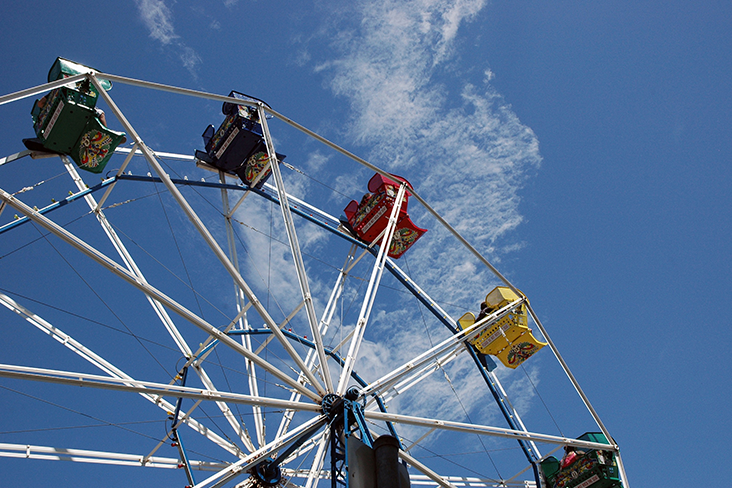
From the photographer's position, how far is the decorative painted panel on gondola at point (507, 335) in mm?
18219

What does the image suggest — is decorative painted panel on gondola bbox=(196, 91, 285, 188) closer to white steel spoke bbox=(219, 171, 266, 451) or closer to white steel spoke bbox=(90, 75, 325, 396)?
white steel spoke bbox=(219, 171, 266, 451)

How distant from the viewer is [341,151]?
15.6m

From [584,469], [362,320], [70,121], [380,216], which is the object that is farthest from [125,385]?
[584,469]

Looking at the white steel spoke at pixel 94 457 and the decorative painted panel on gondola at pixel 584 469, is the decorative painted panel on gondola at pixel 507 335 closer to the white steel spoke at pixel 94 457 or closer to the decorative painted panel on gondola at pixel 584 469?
the decorative painted panel on gondola at pixel 584 469

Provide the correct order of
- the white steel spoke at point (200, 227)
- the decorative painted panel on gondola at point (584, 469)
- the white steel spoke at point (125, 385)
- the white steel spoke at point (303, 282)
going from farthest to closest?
the decorative painted panel on gondola at point (584, 469), the white steel spoke at point (303, 282), the white steel spoke at point (200, 227), the white steel spoke at point (125, 385)

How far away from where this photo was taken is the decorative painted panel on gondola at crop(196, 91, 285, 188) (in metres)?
17.7

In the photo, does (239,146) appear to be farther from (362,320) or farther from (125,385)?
(125,385)

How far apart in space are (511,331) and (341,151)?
8094mm

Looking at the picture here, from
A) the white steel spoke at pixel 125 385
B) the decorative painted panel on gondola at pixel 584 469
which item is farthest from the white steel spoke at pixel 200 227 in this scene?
the decorative painted panel on gondola at pixel 584 469

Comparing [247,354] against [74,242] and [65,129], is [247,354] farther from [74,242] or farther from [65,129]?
[65,129]

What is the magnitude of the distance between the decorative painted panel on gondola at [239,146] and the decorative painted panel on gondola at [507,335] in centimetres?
861

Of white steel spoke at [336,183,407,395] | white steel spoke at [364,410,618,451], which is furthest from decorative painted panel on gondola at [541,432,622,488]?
white steel spoke at [336,183,407,395]

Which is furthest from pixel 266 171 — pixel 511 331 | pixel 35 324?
pixel 511 331

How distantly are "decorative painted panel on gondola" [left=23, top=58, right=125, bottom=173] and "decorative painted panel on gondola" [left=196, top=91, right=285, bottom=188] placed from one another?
357 cm
